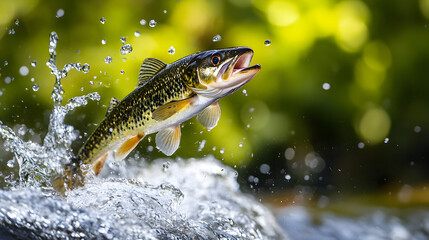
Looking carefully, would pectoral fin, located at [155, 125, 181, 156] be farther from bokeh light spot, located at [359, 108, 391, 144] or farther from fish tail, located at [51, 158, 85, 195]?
bokeh light spot, located at [359, 108, 391, 144]

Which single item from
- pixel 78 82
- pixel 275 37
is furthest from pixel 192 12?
pixel 78 82

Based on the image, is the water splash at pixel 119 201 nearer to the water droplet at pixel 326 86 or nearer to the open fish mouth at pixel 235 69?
the open fish mouth at pixel 235 69

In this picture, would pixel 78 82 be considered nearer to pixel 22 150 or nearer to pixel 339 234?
pixel 22 150

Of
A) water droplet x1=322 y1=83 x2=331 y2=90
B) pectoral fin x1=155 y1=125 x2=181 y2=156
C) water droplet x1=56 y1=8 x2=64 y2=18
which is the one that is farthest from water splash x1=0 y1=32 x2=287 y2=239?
water droplet x1=56 y1=8 x2=64 y2=18

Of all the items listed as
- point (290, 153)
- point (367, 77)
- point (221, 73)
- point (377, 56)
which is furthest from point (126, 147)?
point (377, 56)

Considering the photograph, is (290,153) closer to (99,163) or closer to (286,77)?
(286,77)

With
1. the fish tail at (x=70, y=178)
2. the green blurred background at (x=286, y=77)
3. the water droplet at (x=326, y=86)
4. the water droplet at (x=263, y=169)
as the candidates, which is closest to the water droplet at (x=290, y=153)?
the green blurred background at (x=286, y=77)

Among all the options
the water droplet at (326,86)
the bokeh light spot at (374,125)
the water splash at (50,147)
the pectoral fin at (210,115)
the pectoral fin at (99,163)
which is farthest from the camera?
the bokeh light spot at (374,125)
